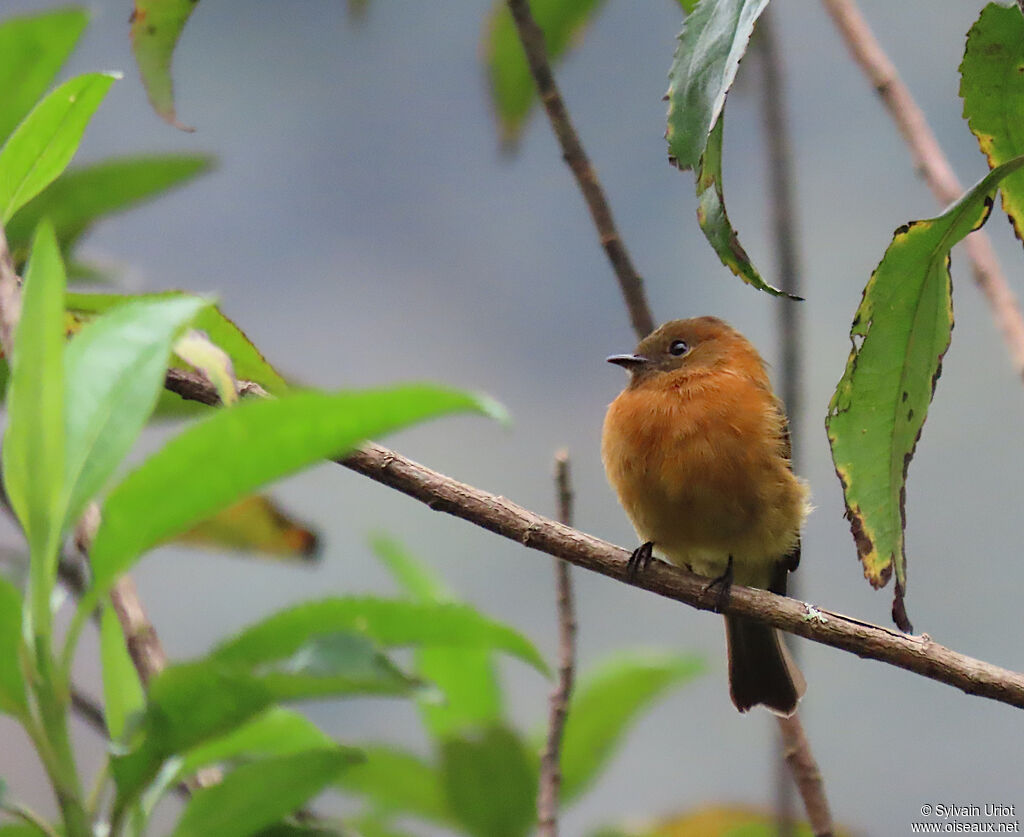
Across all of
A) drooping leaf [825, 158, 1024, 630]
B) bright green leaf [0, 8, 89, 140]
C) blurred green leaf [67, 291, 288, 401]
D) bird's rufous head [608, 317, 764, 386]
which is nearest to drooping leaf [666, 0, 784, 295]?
drooping leaf [825, 158, 1024, 630]

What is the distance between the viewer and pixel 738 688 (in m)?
2.37

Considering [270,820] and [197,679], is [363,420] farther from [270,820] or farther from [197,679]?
[270,820]

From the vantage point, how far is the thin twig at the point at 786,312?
4.92ft

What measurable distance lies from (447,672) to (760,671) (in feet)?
2.27

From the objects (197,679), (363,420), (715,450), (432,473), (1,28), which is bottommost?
(197,679)

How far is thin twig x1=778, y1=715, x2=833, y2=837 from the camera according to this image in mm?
1420

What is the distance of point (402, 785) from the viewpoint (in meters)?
1.91

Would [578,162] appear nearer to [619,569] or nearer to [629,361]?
[619,569]

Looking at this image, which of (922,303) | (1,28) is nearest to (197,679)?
(922,303)

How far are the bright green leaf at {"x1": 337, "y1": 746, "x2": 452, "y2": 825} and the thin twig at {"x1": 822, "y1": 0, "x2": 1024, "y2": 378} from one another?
1.16 meters

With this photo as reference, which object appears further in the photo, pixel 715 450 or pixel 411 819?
pixel 715 450

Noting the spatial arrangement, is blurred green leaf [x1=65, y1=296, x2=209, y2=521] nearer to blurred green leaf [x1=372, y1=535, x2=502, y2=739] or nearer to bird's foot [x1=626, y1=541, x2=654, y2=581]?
bird's foot [x1=626, y1=541, x2=654, y2=581]

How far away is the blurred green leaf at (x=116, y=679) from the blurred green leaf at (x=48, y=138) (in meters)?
0.46

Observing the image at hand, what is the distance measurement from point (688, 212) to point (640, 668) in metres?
3.53
